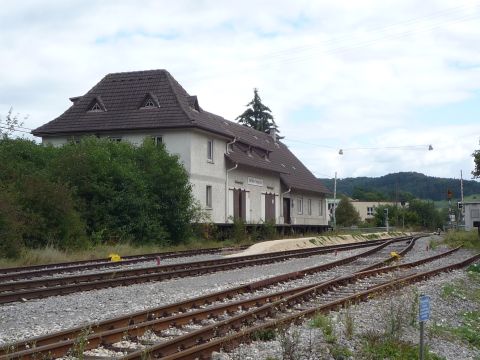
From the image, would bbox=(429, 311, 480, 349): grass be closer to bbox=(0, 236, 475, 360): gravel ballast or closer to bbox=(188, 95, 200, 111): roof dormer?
bbox=(0, 236, 475, 360): gravel ballast

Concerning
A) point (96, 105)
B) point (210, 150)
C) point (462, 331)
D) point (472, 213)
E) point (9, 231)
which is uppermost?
point (96, 105)

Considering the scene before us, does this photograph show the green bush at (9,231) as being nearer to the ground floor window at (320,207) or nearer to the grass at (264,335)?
the grass at (264,335)

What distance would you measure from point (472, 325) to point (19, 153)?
884 inches

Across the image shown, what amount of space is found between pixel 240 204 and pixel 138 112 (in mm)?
8959

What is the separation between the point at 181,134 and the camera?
38.0m

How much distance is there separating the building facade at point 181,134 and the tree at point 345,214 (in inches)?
1795

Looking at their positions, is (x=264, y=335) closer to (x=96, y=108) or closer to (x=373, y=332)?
(x=373, y=332)

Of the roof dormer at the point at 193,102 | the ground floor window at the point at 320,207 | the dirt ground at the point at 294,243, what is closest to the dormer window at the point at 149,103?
the roof dormer at the point at 193,102

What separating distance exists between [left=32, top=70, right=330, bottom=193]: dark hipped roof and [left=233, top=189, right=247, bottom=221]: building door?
1922 millimetres

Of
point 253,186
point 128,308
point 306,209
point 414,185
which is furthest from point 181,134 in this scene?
point 414,185

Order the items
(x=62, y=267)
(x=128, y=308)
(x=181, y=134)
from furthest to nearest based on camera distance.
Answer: (x=181, y=134), (x=62, y=267), (x=128, y=308)

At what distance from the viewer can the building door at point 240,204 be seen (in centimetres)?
4279

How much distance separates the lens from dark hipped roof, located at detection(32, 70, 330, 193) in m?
38.6

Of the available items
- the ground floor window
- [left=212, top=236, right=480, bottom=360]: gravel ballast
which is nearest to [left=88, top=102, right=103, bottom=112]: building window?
the ground floor window
